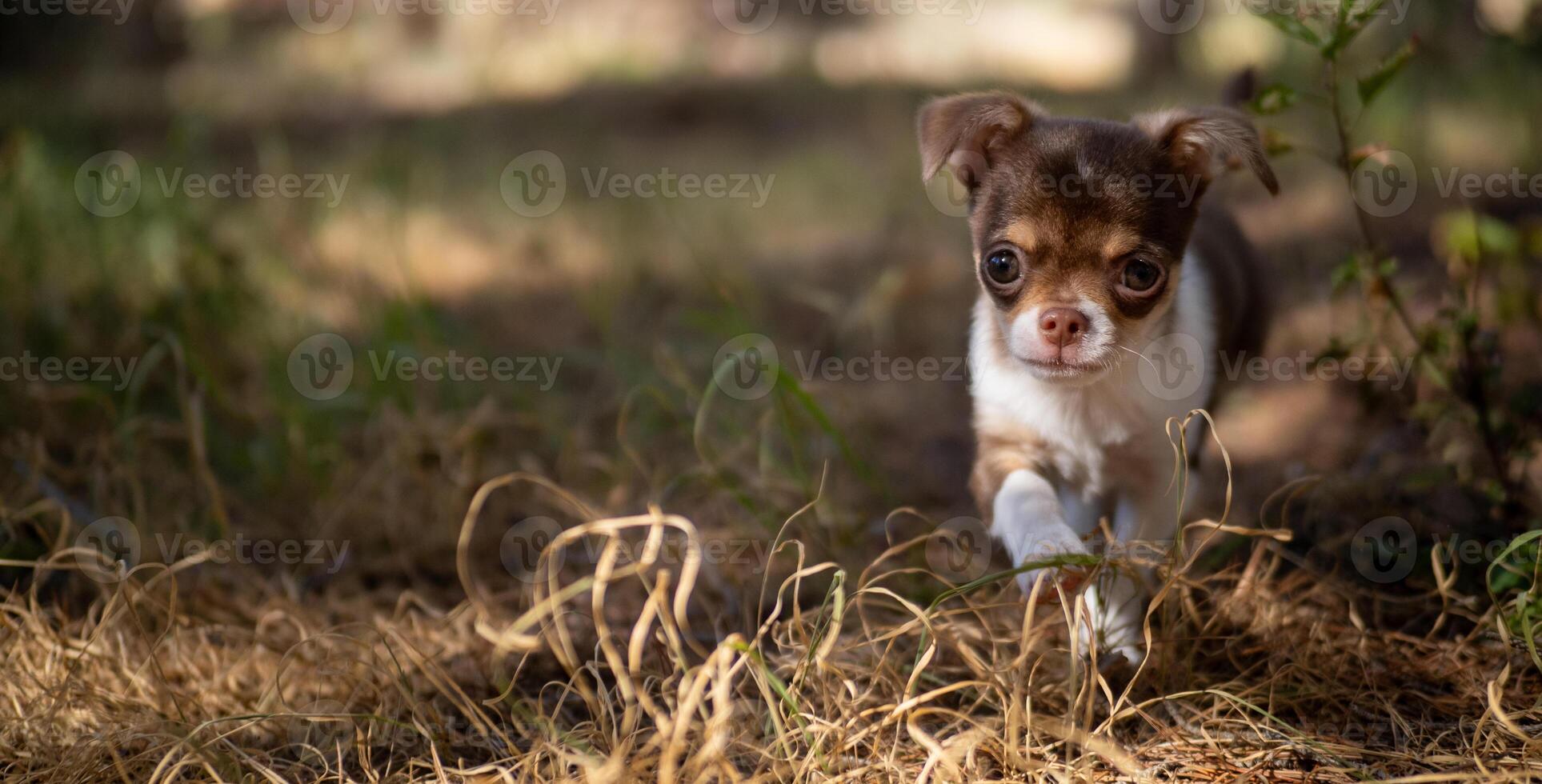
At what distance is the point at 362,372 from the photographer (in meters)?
4.02

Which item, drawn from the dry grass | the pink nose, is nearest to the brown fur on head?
the pink nose

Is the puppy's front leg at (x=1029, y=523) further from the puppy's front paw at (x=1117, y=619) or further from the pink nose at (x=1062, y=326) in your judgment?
the pink nose at (x=1062, y=326)

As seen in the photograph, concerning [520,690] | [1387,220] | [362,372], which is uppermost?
[1387,220]

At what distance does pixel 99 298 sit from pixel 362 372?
120 centimetres

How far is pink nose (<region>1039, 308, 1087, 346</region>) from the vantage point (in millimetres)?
2326

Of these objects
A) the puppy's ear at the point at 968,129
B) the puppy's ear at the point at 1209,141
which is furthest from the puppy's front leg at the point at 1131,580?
the puppy's ear at the point at 968,129

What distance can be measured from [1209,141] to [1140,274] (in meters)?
0.33

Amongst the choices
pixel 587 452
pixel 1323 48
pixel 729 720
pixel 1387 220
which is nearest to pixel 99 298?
pixel 587 452

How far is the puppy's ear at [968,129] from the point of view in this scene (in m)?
2.46

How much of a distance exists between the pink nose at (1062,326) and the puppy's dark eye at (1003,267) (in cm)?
17

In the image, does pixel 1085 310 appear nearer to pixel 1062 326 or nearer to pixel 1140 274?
pixel 1062 326

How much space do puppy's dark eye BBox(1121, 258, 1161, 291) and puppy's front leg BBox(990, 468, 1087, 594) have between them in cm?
49

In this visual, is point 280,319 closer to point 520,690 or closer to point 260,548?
point 260,548

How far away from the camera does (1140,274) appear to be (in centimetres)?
245
